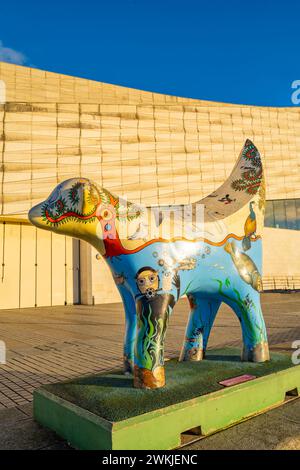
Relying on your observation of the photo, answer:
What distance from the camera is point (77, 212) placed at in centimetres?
313

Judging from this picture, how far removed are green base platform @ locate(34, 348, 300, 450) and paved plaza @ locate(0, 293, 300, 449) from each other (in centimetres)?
13

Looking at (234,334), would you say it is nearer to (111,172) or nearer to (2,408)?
(2,408)

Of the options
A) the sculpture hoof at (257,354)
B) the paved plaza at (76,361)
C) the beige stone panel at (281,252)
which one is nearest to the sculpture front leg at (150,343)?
the paved plaza at (76,361)

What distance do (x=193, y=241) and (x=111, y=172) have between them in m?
17.0

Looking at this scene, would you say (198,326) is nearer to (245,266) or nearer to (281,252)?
(245,266)

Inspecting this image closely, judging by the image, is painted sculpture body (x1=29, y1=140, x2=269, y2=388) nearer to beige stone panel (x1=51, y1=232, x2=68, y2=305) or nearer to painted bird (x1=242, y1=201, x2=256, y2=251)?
painted bird (x1=242, y1=201, x2=256, y2=251)

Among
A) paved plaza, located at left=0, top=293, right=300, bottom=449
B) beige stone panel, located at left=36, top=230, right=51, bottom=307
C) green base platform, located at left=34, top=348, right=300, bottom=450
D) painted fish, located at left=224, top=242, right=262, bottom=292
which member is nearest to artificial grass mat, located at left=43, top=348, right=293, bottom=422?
green base platform, located at left=34, top=348, right=300, bottom=450

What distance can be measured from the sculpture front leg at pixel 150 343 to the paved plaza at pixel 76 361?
24.2 inches

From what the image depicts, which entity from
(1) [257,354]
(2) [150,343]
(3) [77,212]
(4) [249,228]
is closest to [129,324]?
(2) [150,343]

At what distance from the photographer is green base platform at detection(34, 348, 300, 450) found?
2.51 meters

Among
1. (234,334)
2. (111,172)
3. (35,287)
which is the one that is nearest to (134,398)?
(234,334)

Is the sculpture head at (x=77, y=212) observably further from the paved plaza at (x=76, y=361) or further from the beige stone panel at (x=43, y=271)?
the beige stone panel at (x=43, y=271)

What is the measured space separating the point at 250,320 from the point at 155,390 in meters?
1.47

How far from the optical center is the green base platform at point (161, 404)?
2508 millimetres
